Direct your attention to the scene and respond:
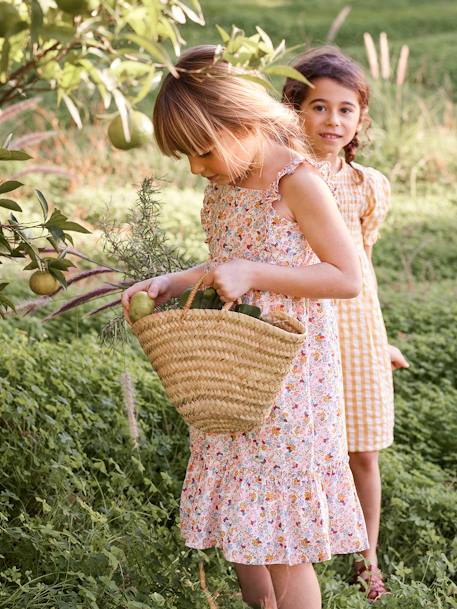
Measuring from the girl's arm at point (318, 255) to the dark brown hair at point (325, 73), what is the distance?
0.93 m

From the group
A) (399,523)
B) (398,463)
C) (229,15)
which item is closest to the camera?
(399,523)

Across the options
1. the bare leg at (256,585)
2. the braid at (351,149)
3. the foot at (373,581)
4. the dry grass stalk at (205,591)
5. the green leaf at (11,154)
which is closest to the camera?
the green leaf at (11,154)

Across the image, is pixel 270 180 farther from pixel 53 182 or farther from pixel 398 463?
pixel 53 182

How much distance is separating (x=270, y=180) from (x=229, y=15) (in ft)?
43.3

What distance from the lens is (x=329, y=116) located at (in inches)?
128

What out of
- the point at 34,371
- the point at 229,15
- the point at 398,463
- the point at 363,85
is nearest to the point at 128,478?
the point at 34,371

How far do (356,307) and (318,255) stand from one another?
37.7 inches

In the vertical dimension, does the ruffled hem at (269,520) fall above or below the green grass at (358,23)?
below

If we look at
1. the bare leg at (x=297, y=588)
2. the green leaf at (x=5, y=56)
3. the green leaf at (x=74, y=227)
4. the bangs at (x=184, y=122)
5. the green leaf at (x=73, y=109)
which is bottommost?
the bare leg at (x=297, y=588)

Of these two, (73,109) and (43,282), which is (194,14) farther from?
(43,282)

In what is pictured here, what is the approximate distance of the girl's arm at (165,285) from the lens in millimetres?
2373

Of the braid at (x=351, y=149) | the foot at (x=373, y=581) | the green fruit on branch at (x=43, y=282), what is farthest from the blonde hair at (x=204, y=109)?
the foot at (x=373, y=581)

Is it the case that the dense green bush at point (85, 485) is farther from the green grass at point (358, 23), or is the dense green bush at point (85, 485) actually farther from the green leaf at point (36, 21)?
the green grass at point (358, 23)

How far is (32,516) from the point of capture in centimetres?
300
